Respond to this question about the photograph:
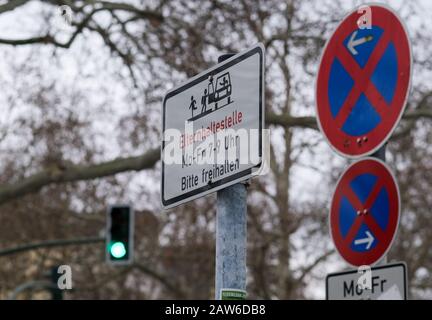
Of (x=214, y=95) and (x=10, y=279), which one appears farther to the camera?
(x=10, y=279)

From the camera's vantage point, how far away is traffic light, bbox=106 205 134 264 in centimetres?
1470

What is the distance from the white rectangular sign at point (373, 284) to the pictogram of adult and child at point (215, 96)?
1.14 m

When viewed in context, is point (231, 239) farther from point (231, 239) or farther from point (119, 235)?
point (119, 235)

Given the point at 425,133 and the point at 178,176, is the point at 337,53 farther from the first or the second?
the point at 425,133

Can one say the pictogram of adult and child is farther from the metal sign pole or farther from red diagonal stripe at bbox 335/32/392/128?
red diagonal stripe at bbox 335/32/392/128

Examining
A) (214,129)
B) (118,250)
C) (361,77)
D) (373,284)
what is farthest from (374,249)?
(118,250)

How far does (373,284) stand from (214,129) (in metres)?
1.19

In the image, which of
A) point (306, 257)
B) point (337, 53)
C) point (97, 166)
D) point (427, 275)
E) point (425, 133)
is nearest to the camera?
point (337, 53)

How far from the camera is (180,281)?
27.5 m

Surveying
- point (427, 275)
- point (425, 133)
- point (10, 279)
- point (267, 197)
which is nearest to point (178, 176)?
point (425, 133)

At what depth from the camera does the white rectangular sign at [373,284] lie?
200 inches

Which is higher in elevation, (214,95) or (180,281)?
(180,281)

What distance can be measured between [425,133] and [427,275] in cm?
603

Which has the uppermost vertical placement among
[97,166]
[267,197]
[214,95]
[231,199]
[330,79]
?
[267,197]
